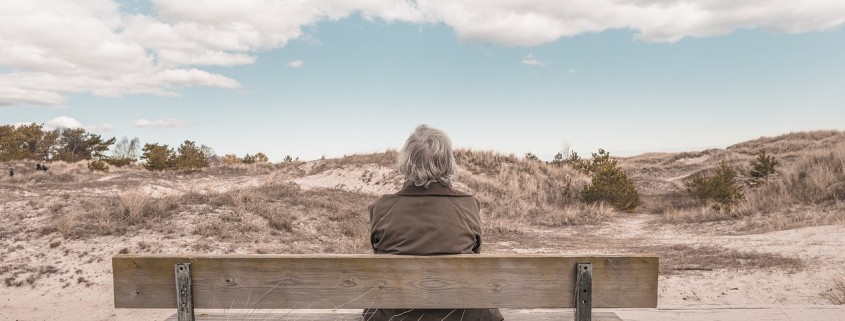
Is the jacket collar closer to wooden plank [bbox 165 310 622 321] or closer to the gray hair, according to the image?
the gray hair

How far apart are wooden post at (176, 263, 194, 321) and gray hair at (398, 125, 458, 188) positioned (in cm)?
118

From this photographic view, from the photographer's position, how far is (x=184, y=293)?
271 cm

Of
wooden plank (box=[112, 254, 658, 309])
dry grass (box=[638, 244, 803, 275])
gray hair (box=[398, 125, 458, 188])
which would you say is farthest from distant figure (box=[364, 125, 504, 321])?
dry grass (box=[638, 244, 803, 275])

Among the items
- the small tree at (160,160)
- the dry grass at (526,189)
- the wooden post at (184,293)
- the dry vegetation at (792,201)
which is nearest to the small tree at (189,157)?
the small tree at (160,160)

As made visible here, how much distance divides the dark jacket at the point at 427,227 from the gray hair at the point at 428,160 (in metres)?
0.05

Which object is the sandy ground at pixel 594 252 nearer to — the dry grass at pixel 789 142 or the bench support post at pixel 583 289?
the bench support post at pixel 583 289

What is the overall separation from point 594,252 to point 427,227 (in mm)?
4037

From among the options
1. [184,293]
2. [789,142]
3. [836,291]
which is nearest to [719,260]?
[836,291]

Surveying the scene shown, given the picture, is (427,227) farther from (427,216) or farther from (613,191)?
(613,191)

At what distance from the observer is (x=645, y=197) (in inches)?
1011

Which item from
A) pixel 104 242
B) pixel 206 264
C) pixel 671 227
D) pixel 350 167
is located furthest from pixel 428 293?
pixel 350 167

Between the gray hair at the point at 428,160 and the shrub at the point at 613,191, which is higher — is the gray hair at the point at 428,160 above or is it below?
above

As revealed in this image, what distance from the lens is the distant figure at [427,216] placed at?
9.16ft

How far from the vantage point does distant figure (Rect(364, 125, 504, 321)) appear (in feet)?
9.16
